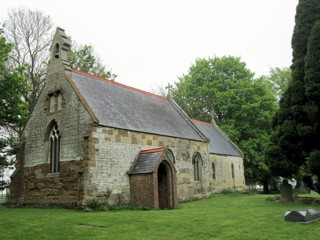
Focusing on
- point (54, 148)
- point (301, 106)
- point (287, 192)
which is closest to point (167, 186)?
point (287, 192)

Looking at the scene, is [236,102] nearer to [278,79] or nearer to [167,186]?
[278,79]

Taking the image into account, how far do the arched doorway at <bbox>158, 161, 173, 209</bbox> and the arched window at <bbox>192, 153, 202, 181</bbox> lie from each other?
6.45 m

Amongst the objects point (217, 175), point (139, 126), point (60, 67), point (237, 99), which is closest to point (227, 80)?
point (237, 99)

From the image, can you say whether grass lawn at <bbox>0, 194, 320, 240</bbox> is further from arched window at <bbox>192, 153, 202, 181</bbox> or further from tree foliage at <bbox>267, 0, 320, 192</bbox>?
arched window at <bbox>192, 153, 202, 181</bbox>

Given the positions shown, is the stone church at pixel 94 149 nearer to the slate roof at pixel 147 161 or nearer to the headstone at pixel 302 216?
the slate roof at pixel 147 161

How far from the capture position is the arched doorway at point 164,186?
20453 millimetres

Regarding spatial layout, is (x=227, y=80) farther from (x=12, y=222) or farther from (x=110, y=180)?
(x=12, y=222)

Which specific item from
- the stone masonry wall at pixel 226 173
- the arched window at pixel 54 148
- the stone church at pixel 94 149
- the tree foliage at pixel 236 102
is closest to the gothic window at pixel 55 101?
the stone church at pixel 94 149

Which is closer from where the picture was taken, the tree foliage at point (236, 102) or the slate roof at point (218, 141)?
the slate roof at point (218, 141)

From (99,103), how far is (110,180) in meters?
5.09

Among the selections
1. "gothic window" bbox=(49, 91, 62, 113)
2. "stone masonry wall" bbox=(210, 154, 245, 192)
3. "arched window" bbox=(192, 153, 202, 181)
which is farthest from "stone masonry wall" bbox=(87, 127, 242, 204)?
"stone masonry wall" bbox=(210, 154, 245, 192)

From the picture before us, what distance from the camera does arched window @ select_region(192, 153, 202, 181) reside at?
27391mm

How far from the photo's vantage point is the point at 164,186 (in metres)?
21.1

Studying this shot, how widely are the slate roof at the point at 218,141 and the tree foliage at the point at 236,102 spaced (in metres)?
1.78
